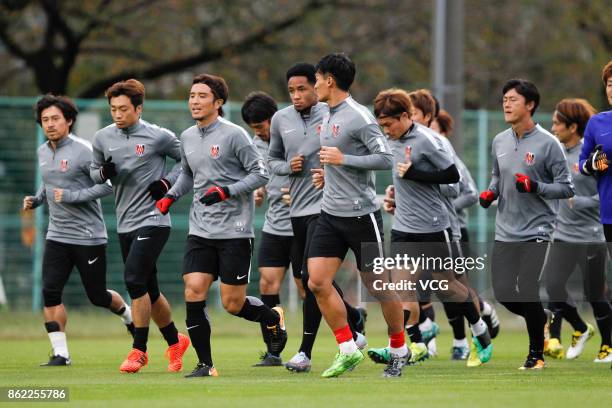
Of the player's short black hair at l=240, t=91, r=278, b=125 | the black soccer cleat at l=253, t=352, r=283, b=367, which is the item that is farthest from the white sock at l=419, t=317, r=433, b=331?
the player's short black hair at l=240, t=91, r=278, b=125

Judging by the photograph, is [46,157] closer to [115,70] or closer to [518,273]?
[518,273]

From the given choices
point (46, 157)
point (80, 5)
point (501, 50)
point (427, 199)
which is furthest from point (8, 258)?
point (501, 50)

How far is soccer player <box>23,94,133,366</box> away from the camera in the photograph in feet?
43.1

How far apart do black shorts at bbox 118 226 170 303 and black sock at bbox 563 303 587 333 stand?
4469 millimetres

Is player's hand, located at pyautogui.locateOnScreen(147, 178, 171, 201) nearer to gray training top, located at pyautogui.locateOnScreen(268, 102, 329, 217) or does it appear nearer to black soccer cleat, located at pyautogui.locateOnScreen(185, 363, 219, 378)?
gray training top, located at pyautogui.locateOnScreen(268, 102, 329, 217)

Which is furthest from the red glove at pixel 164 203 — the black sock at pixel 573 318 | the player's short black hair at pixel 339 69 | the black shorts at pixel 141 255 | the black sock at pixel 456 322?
the black sock at pixel 573 318

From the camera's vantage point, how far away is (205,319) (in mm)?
11375

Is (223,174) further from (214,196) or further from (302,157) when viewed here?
(302,157)

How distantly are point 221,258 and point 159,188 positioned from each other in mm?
1016

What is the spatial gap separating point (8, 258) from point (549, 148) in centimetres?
1071

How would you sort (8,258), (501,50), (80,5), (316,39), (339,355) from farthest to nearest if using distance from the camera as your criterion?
(501,50) < (316,39) < (80,5) < (8,258) < (339,355)

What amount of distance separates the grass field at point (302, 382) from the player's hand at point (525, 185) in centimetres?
152

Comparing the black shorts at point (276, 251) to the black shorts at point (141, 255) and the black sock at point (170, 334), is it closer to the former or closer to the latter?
the black sock at point (170, 334)

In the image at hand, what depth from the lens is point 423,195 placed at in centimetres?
1262
